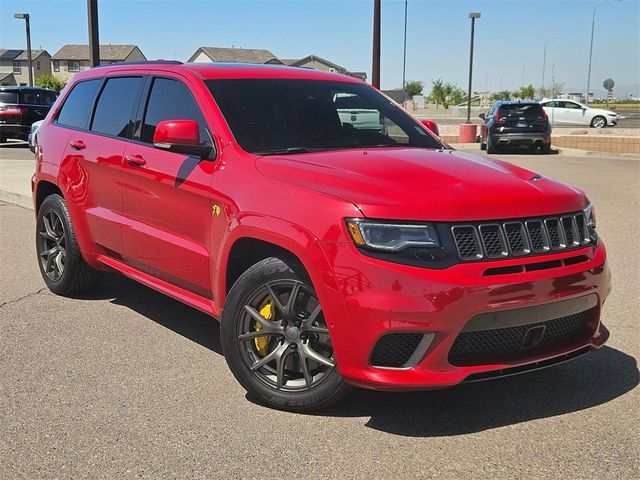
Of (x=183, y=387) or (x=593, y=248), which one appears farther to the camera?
(x=183, y=387)

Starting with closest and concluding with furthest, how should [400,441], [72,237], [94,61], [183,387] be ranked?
[400,441]
[183,387]
[72,237]
[94,61]

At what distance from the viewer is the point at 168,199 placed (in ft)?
14.4

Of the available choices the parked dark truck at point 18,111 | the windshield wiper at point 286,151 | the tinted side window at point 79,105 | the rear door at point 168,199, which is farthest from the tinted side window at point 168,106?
the parked dark truck at point 18,111

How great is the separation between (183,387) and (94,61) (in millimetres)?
11394

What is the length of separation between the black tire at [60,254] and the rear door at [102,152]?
306mm

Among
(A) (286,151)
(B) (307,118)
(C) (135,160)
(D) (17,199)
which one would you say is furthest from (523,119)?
(A) (286,151)

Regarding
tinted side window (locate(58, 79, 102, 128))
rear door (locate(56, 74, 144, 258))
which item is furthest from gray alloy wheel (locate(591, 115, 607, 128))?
rear door (locate(56, 74, 144, 258))

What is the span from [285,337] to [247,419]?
451 millimetres

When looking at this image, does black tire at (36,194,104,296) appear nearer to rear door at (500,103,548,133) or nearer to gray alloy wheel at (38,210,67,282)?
gray alloy wheel at (38,210,67,282)

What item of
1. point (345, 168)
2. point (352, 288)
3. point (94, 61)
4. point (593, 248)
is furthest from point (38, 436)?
point (94, 61)

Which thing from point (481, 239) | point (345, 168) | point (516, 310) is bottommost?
point (516, 310)

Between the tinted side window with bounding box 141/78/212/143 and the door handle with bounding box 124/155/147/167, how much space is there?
0.43 ft

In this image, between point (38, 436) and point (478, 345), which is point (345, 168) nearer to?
point (478, 345)

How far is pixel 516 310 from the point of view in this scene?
10.6ft
